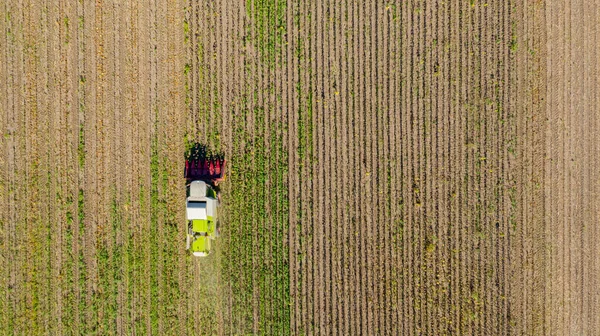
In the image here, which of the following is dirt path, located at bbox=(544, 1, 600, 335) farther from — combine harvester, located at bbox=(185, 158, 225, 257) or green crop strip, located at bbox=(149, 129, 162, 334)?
green crop strip, located at bbox=(149, 129, 162, 334)

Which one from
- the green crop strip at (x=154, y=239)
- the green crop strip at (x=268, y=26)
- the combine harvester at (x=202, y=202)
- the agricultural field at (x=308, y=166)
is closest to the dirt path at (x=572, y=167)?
the agricultural field at (x=308, y=166)

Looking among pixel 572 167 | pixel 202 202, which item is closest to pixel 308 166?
pixel 202 202

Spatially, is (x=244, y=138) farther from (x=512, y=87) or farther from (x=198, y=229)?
(x=512, y=87)

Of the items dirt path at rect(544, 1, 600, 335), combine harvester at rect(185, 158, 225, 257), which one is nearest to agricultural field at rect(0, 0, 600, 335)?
dirt path at rect(544, 1, 600, 335)

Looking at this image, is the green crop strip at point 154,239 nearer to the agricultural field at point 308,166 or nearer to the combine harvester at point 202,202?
the agricultural field at point 308,166

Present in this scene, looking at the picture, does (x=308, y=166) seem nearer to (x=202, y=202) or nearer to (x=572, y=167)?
(x=202, y=202)

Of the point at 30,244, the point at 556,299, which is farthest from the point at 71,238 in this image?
the point at 556,299
